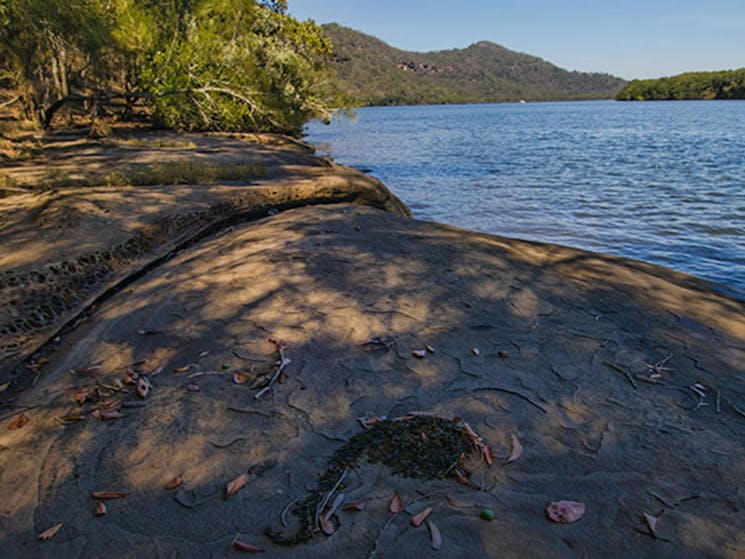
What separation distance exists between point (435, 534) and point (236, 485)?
92cm

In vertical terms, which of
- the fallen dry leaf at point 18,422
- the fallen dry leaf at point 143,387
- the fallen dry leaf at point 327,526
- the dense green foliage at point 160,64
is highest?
the dense green foliage at point 160,64

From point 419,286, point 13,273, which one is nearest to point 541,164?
point 419,286

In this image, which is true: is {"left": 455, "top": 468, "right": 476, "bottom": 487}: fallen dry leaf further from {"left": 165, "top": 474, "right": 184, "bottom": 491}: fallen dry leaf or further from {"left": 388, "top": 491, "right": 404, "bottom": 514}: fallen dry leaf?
{"left": 165, "top": 474, "right": 184, "bottom": 491}: fallen dry leaf

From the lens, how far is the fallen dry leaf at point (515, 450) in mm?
2374

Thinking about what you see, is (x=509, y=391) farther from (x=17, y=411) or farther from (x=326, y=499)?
(x=17, y=411)

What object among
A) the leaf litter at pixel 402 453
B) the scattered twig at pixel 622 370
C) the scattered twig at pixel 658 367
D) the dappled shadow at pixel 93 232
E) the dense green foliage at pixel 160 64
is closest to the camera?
the leaf litter at pixel 402 453

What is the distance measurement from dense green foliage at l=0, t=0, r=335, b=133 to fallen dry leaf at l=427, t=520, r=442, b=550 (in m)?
14.3

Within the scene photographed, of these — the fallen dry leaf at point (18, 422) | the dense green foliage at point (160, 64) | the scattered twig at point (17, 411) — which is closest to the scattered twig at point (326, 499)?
the fallen dry leaf at point (18, 422)

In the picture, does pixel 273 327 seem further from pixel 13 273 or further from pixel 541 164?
pixel 541 164

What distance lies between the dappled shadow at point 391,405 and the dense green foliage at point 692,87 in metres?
131

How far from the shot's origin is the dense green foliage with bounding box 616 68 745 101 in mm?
106625

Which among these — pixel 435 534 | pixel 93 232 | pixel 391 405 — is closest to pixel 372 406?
pixel 391 405

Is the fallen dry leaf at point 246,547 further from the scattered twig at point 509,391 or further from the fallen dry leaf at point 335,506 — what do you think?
the scattered twig at point 509,391

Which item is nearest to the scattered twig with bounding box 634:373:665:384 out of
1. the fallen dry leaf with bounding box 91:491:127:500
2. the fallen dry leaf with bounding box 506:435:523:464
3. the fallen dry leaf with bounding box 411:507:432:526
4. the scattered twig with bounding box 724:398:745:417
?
the scattered twig with bounding box 724:398:745:417
